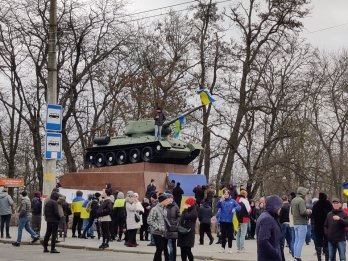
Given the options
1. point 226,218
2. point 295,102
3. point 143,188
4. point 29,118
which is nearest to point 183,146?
point 143,188

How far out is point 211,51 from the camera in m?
39.6

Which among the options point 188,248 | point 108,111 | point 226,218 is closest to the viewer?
point 188,248

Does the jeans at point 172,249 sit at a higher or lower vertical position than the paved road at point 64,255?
higher

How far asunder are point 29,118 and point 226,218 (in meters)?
28.2

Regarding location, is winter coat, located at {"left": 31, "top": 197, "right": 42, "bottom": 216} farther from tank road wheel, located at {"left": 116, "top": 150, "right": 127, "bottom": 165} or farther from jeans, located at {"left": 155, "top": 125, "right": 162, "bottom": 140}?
tank road wheel, located at {"left": 116, "top": 150, "right": 127, "bottom": 165}

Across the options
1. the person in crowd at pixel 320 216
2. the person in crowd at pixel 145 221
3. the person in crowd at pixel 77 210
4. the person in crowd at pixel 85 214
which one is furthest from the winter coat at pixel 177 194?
the person in crowd at pixel 320 216

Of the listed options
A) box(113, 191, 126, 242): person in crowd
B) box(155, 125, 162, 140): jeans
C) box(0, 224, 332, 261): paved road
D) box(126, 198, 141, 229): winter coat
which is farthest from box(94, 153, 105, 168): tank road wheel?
box(126, 198, 141, 229): winter coat

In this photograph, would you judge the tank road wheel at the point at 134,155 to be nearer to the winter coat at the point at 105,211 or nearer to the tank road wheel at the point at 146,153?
the tank road wheel at the point at 146,153

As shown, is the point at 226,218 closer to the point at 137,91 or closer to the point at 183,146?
the point at 183,146

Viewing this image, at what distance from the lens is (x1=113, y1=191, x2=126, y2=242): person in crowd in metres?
20.6

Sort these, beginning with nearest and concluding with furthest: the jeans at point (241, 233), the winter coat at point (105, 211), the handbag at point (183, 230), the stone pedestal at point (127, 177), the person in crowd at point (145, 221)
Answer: the handbag at point (183, 230)
the jeans at point (241, 233)
the winter coat at point (105, 211)
the person in crowd at point (145, 221)
the stone pedestal at point (127, 177)

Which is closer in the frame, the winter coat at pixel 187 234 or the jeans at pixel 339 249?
the winter coat at pixel 187 234

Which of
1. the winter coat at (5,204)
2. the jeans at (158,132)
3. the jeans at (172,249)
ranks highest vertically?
the jeans at (158,132)

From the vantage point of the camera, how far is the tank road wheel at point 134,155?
28156 mm
